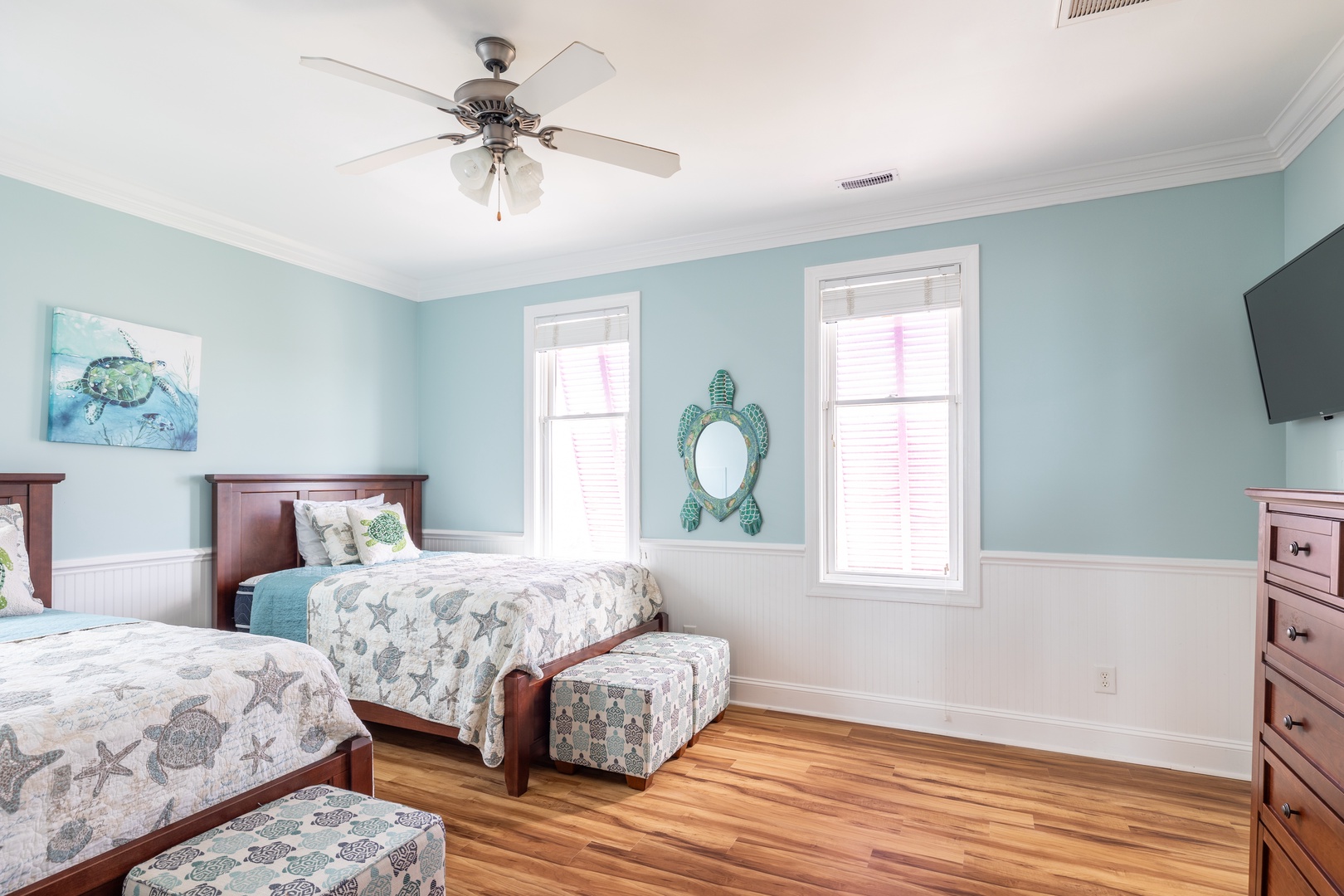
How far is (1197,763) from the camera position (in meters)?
3.09

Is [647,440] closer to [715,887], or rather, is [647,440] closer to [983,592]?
[983,592]

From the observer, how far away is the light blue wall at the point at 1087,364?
3.08m

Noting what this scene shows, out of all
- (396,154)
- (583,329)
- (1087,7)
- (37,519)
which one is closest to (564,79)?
(396,154)

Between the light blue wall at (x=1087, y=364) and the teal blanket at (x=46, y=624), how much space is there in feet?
8.68

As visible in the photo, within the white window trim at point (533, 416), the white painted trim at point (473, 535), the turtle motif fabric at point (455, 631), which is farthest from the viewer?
the white painted trim at point (473, 535)

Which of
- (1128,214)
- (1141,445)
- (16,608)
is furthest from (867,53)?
(16,608)

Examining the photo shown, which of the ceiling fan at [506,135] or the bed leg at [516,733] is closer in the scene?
the ceiling fan at [506,135]

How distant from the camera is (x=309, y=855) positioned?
1.63 meters

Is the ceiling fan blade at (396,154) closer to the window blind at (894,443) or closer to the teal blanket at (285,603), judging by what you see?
the teal blanket at (285,603)

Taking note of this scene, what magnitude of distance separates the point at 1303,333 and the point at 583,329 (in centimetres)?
347

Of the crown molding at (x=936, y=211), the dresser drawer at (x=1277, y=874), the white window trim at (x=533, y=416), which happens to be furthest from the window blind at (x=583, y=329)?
the dresser drawer at (x=1277, y=874)

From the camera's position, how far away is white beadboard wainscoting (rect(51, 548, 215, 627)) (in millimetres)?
3221

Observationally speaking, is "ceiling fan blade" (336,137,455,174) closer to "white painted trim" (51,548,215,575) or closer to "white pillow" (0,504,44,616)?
"white pillow" (0,504,44,616)

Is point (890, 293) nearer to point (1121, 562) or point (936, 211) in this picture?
point (936, 211)
